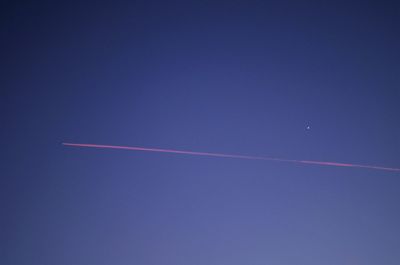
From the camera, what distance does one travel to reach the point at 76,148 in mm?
3646

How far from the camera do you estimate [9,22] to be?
3.68 meters

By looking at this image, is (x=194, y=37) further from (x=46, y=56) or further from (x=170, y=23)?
(x=46, y=56)

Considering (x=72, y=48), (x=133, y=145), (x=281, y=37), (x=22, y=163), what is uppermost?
(x=281, y=37)

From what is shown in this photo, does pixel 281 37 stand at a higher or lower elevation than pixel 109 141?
higher

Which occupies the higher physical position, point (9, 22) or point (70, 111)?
point (9, 22)

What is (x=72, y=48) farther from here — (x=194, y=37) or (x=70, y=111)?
(x=194, y=37)

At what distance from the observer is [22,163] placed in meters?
3.62

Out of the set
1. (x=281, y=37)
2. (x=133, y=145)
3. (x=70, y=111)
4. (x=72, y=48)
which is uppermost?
(x=281, y=37)

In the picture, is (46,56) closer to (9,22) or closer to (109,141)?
(9,22)

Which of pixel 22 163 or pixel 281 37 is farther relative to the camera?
pixel 281 37

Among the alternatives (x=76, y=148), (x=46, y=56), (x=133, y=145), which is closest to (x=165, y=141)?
(x=133, y=145)

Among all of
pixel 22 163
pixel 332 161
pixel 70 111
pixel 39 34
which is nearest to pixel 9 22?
pixel 39 34

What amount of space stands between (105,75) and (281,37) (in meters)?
1.73

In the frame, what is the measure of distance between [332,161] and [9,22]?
10.8 ft
